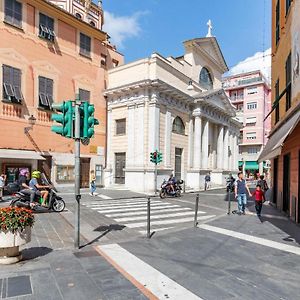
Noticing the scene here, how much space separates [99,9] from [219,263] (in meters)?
37.6

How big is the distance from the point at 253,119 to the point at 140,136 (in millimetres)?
41194

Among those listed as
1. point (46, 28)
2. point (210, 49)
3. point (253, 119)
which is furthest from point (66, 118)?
point (253, 119)

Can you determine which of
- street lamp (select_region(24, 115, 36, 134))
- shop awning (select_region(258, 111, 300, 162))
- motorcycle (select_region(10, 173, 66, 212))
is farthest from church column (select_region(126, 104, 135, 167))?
shop awning (select_region(258, 111, 300, 162))

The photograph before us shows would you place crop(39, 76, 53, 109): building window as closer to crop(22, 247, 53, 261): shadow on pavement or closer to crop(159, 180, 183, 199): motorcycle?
crop(159, 180, 183, 199): motorcycle

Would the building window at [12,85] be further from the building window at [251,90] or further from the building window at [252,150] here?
the building window at [251,90]

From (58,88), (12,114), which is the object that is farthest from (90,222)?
(58,88)

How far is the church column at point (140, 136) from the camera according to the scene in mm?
24203

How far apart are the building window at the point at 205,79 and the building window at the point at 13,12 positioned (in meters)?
19.9

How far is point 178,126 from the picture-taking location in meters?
28.3

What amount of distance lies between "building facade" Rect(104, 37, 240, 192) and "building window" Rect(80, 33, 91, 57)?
3.03 m

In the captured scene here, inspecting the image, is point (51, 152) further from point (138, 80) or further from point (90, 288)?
point (90, 288)

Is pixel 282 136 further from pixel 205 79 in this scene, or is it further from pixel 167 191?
pixel 205 79

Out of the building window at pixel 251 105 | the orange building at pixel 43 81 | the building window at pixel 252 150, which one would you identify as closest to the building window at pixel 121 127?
the orange building at pixel 43 81

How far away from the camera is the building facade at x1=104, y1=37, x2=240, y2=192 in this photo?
24.3 m
